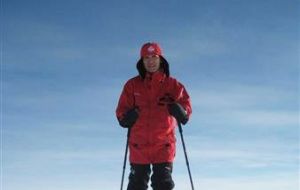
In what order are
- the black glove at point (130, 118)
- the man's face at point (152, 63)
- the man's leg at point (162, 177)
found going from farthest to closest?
the man's face at point (152, 63) < the black glove at point (130, 118) < the man's leg at point (162, 177)

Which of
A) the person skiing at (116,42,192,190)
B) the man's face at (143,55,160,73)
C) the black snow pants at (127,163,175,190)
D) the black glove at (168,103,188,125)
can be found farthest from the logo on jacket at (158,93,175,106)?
the black snow pants at (127,163,175,190)

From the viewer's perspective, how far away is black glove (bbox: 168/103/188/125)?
418 inches

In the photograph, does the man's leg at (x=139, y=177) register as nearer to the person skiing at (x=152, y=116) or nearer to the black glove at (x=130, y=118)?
the person skiing at (x=152, y=116)

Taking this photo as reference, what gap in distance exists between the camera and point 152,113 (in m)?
10.8

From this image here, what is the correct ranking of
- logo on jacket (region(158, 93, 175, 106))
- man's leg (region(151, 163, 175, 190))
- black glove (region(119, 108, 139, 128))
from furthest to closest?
logo on jacket (region(158, 93, 175, 106)) < black glove (region(119, 108, 139, 128)) < man's leg (region(151, 163, 175, 190))

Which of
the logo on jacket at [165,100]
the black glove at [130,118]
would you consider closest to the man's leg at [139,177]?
the black glove at [130,118]

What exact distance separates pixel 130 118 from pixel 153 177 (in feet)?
4.14

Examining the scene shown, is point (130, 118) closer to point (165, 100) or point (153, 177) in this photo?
point (165, 100)

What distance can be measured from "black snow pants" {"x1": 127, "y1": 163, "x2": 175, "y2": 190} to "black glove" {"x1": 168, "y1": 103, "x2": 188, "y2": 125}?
37.6 inches

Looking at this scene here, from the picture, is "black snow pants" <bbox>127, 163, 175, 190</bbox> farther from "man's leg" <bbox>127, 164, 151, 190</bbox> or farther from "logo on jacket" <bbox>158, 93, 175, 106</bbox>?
"logo on jacket" <bbox>158, 93, 175, 106</bbox>

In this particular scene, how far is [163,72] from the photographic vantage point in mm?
11445

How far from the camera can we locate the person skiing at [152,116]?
10.6 meters

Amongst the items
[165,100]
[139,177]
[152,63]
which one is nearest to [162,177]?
[139,177]

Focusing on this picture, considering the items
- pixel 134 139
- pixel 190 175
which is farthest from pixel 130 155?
pixel 190 175
